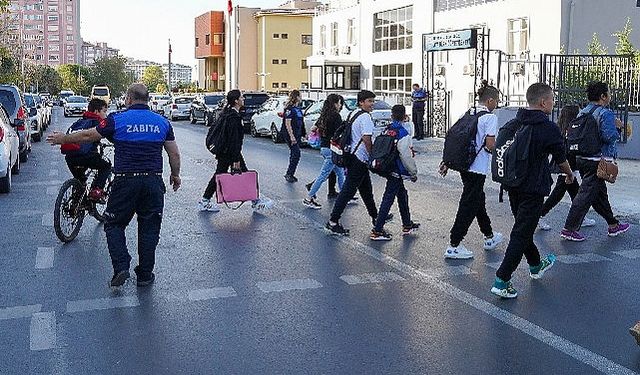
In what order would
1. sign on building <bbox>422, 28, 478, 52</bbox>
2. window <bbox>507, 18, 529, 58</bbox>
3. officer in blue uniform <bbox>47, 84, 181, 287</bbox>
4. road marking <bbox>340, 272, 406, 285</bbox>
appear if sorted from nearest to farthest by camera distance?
officer in blue uniform <bbox>47, 84, 181, 287</bbox>, road marking <bbox>340, 272, 406, 285</bbox>, sign on building <bbox>422, 28, 478, 52</bbox>, window <bbox>507, 18, 529, 58</bbox>

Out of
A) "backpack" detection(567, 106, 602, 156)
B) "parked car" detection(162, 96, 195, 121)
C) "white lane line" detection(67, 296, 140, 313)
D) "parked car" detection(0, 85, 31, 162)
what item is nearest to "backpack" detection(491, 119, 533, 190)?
"backpack" detection(567, 106, 602, 156)

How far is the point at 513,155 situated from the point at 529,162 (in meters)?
0.14

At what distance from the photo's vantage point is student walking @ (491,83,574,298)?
648 centimetres

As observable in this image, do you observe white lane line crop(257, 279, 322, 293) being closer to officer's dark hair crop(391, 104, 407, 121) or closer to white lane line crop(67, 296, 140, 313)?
white lane line crop(67, 296, 140, 313)

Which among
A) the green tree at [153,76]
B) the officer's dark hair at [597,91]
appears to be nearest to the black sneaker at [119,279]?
the officer's dark hair at [597,91]

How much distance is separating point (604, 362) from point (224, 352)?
2.50 m

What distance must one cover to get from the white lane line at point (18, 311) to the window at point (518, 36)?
24.4 m

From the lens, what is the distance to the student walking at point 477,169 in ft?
26.0

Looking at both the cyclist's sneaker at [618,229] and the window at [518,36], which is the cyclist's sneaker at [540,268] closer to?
the cyclist's sneaker at [618,229]


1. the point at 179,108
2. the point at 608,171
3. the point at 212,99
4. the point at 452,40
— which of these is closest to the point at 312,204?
the point at 608,171

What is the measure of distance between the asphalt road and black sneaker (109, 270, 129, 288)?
10 centimetres

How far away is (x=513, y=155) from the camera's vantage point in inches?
257

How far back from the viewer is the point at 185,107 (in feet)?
143

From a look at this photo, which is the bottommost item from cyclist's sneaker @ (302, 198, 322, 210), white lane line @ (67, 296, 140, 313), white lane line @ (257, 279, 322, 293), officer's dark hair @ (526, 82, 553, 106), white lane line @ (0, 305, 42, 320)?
white lane line @ (0, 305, 42, 320)
